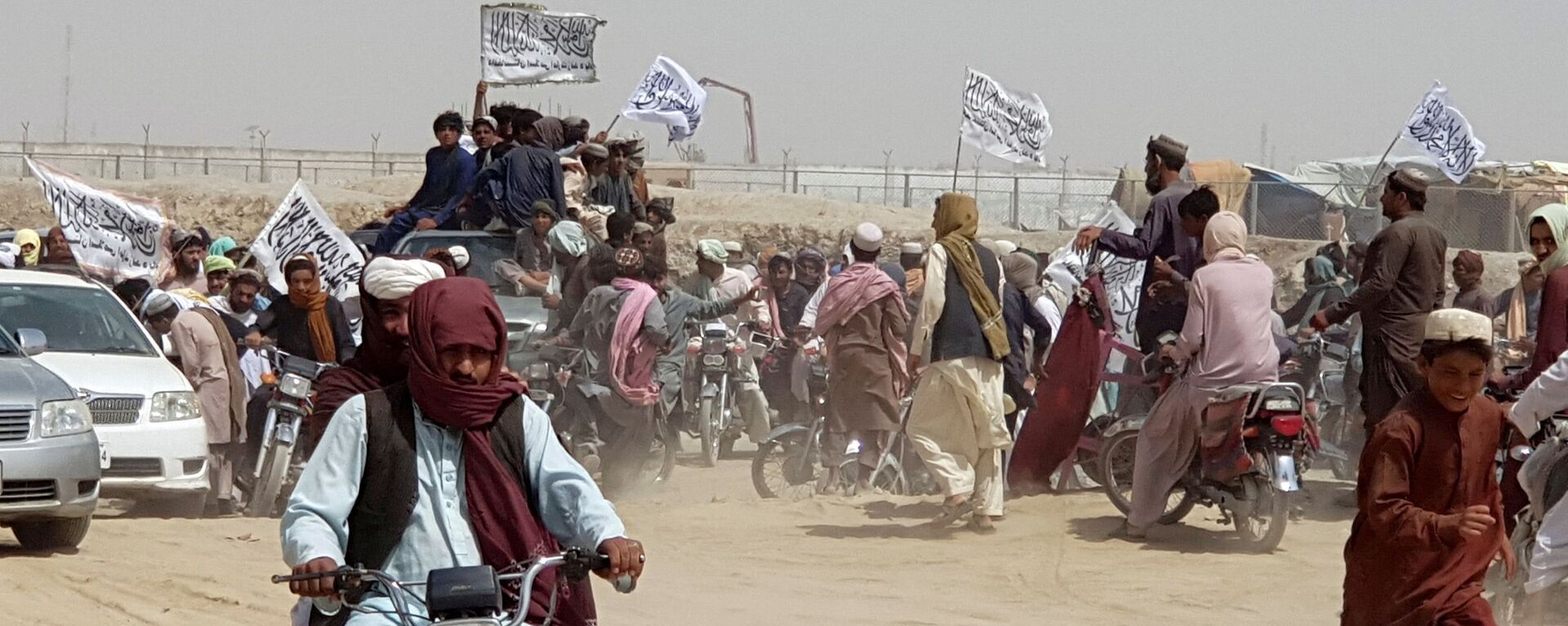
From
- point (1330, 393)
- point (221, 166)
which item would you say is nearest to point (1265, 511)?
point (1330, 393)

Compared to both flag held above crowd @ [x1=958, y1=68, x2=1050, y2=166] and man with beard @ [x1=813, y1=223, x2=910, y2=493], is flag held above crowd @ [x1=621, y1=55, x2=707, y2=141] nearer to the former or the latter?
flag held above crowd @ [x1=958, y1=68, x2=1050, y2=166]

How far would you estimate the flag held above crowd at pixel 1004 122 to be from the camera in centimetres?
1705

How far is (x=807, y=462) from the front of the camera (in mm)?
13234

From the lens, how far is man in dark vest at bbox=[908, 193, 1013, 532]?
37.0ft

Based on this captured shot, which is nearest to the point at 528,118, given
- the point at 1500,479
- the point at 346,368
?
the point at 1500,479

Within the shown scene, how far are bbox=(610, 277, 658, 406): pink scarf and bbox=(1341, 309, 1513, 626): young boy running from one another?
7847 mm

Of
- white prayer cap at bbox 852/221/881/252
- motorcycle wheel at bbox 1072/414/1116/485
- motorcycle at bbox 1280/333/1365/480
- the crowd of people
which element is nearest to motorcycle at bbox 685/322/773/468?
the crowd of people

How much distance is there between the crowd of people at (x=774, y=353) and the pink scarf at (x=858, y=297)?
2 cm

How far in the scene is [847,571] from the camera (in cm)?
1039

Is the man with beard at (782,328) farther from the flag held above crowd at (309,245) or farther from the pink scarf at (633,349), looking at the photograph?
the flag held above crowd at (309,245)

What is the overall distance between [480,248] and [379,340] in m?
9.63

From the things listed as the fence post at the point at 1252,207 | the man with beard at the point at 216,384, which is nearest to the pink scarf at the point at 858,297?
the man with beard at the point at 216,384

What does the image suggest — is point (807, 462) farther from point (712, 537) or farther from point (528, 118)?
point (528, 118)

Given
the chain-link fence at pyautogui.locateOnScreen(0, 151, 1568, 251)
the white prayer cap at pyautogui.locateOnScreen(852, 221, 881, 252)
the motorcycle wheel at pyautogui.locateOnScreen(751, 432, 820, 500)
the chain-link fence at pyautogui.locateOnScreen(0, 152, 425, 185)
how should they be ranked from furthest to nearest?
the chain-link fence at pyautogui.locateOnScreen(0, 152, 425, 185), the chain-link fence at pyautogui.locateOnScreen(0, 151, 1568, 251), the motorcycle wheel at pyautogui.locateOnScreen(751, 432, 820, 500), the white prayer cap at pyautogui.locateOnScreen(852, 221, 881, 252)
